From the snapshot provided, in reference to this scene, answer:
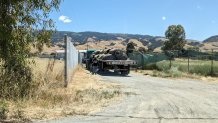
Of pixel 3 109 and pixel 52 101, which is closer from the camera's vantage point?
pixel 3 109

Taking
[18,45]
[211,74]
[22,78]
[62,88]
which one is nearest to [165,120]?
[18,45]

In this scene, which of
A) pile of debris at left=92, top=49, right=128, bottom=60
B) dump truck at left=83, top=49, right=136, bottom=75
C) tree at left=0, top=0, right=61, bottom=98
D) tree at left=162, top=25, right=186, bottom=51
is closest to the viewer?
tree at left=0, top=0, right=61, bottom=98

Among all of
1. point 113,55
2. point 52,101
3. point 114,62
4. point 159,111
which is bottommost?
point 159,111

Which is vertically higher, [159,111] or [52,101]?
[52,101]

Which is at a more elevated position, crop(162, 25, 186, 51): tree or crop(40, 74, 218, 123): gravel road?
crop(162, 25, 186, 51): tree

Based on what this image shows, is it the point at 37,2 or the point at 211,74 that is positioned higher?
the point at 37,2

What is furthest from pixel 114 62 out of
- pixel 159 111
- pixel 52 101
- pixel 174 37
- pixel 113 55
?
pixel 174 37

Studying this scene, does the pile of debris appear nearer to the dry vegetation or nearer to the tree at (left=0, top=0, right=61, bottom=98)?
the dry vegetation

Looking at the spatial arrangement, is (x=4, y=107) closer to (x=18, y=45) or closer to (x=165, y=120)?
(x=18, y=45)

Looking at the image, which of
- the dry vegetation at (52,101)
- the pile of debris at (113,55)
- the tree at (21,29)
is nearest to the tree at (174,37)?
the pile of debris at (113,55)

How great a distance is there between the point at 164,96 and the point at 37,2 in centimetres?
766

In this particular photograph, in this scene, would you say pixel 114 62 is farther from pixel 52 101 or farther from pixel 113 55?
pixel 52 101

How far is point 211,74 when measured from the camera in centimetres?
3456

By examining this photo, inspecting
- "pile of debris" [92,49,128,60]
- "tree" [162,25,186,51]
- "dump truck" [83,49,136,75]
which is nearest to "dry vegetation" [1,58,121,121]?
"dump truck" [83,49,136,75]
